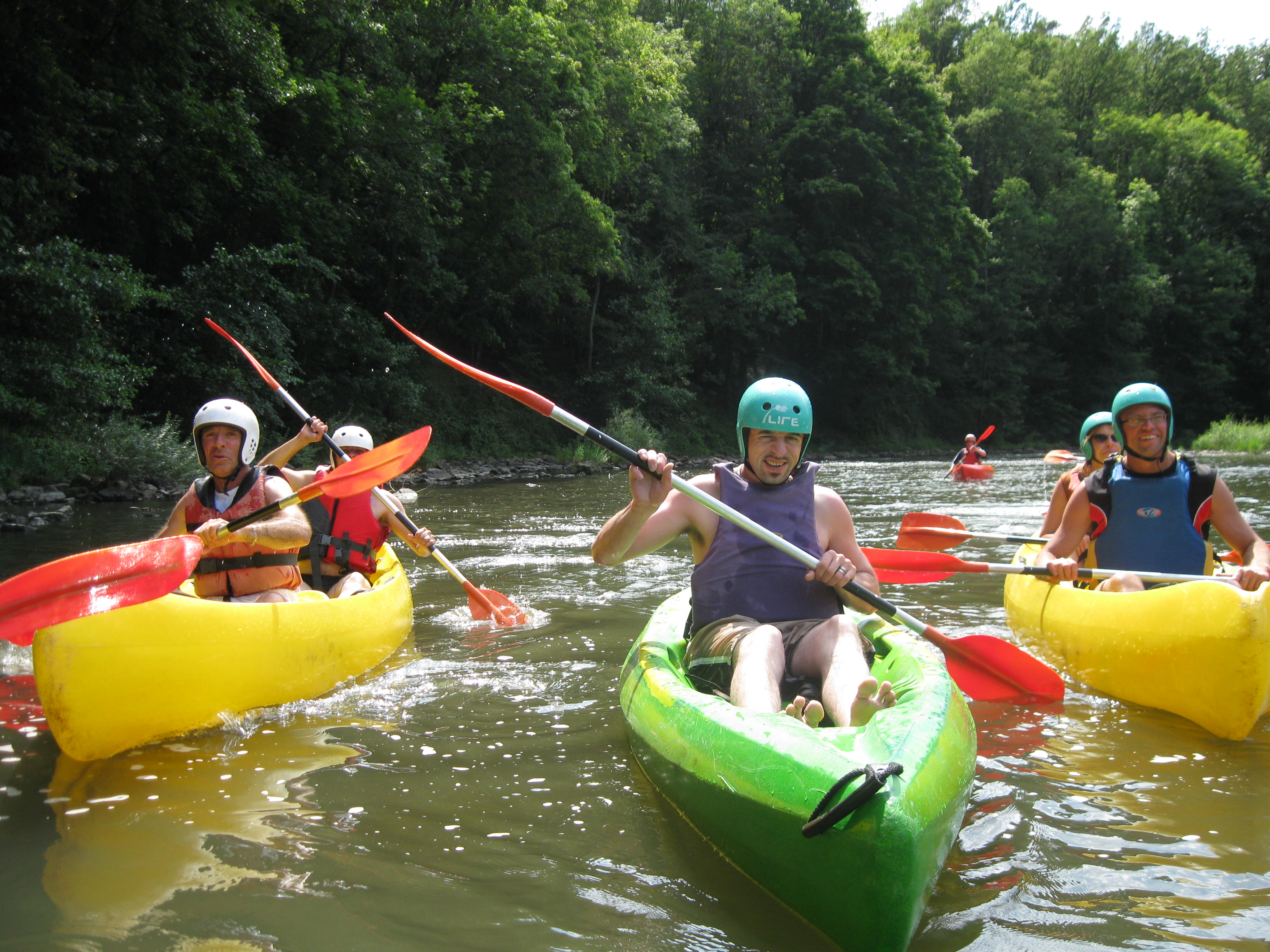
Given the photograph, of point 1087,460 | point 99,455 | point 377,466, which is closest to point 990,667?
point 1087,460

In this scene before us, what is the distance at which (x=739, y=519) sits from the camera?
3256 millimetres

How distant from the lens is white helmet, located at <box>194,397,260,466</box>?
4152 millimetres

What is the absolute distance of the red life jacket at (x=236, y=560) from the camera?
4.16 meters

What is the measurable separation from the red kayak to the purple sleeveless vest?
14.1m

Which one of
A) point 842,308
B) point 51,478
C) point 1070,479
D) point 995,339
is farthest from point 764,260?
point 1070,479

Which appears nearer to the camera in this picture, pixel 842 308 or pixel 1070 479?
pixel 1070 479

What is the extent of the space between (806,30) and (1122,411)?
29504 mm

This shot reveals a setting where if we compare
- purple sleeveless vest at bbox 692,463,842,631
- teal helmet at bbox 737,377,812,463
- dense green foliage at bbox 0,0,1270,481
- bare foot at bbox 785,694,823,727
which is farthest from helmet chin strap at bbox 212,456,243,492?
dense green foliage at bbox 0,0,1270,481

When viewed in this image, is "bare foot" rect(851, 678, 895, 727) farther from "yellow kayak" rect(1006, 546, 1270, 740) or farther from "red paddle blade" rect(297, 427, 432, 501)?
"red paddle blade" rect(297, 427, 432, 501)

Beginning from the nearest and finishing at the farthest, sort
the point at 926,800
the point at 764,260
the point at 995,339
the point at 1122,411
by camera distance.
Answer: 1. the point at 926,800
2. the point at 1122,411
3. the point at 764,260
4. the point at 995,339

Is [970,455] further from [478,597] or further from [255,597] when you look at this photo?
[255,597]

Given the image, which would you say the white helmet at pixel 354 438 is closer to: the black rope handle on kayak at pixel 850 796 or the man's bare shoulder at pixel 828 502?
the man's bare shoulder at pixel 828 502

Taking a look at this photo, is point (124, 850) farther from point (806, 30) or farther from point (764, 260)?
point (806, 30)

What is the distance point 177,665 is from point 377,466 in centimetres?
111
